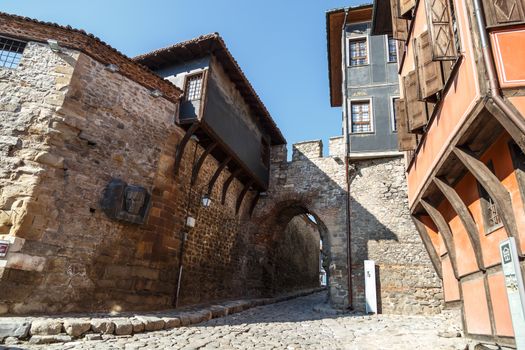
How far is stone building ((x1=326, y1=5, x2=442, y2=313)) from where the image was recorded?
10.2 m

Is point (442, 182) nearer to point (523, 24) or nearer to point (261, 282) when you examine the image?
point (523, 24)

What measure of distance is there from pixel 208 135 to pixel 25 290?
18.3ft

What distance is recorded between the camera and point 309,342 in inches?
232

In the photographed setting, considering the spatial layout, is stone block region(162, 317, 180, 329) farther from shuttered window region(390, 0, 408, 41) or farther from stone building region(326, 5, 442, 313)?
shuttered window region(390, 0, 408, 41)

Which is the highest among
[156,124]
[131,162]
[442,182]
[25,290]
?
[156,124]

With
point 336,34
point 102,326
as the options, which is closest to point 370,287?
point 102,326

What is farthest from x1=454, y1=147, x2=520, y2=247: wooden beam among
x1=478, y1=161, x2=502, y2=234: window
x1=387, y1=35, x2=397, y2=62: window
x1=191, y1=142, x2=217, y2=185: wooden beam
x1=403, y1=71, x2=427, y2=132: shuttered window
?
x1=387, y1=35, x2=397, y2=62: window

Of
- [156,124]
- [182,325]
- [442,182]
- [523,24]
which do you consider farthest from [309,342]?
[156,124]

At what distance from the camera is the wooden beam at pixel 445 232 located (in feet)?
20.1

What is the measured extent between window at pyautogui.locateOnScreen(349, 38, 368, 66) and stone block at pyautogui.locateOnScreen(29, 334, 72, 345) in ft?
41.7

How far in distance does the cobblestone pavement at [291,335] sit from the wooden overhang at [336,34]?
1064 centimetres

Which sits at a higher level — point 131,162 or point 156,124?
point 156,124

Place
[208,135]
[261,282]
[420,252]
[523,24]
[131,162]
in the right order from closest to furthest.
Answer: [523,24] < [131,162] < [208,135] < [420,252] < [261,282]

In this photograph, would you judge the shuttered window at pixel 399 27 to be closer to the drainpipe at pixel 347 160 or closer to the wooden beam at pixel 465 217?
the wooden beam at pixel 465 217
